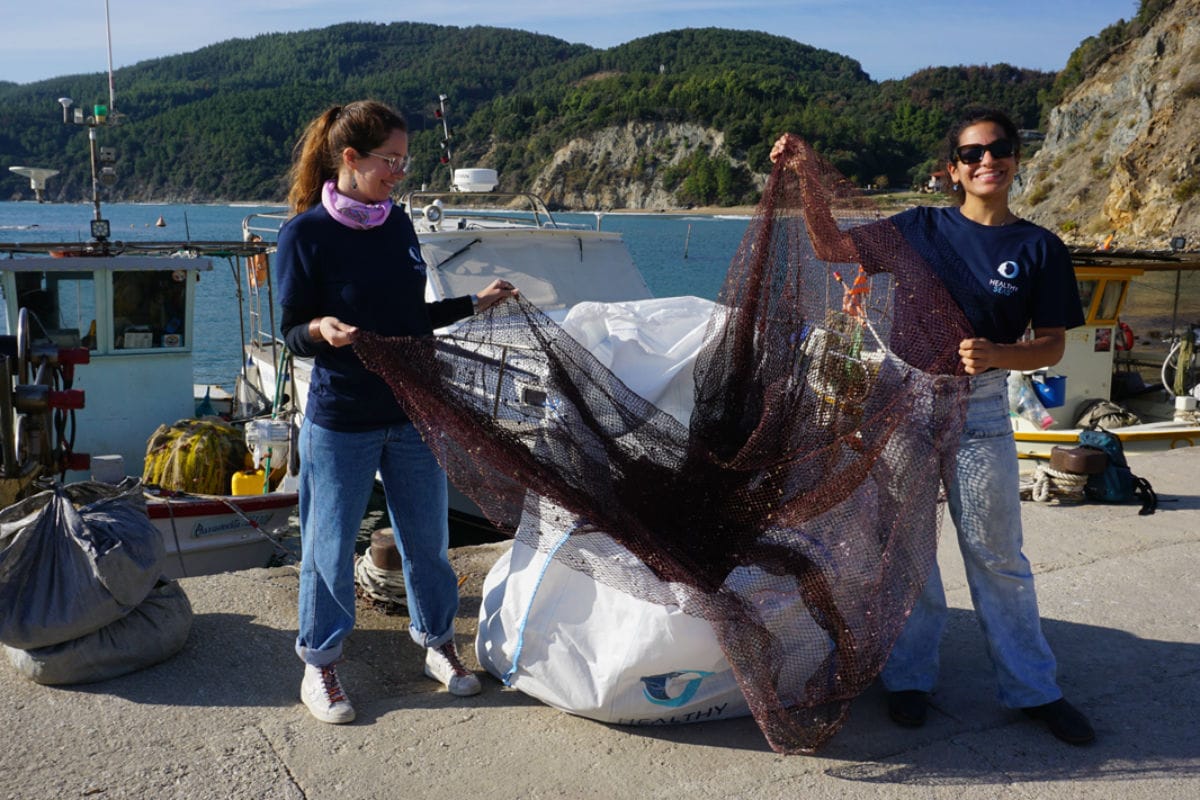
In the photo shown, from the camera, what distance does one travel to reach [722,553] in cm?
342

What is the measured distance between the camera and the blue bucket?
31.1ft

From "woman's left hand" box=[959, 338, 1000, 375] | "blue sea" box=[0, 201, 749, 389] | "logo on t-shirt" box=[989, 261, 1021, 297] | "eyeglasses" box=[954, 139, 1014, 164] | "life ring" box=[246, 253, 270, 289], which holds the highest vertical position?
"eyeglasses" box=[954, 139, 1014, 164]

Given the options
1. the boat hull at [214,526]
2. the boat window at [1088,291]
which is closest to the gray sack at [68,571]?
the boat hull at [214,526]

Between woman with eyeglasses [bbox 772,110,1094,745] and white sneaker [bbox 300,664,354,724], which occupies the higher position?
woman with eyeglasses [bbox 772,110,1094,745]

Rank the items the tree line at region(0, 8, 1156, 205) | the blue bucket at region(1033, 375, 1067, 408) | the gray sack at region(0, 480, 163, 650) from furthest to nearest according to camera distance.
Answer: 1. the tree line at region(0, 8, 1156, 205)
2. the blue bucket at region(1033, 375, 1067, 408)
3. the gray sack at region(0, 480, 163, 650)

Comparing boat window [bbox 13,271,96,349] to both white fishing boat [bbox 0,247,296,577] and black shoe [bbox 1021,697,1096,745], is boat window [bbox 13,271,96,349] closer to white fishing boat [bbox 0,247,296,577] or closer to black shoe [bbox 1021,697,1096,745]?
white fishing boat [bbox 0,247,296,577]

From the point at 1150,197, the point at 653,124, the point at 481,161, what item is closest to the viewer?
the point at 1150,197

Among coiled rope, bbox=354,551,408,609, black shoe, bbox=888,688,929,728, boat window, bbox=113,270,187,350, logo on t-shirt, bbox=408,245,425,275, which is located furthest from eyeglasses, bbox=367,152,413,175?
boat window, bbox=113,270,187,350

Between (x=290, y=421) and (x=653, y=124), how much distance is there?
119720mm

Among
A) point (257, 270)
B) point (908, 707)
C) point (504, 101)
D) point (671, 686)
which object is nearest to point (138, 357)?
point (257, 270)

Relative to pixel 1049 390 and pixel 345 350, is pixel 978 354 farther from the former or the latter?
pixel 1049 390

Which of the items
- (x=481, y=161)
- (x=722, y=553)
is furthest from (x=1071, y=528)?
(x=481, y=161)

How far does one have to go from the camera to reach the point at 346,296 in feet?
10.5

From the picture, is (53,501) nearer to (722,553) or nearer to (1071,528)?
(722,553)
